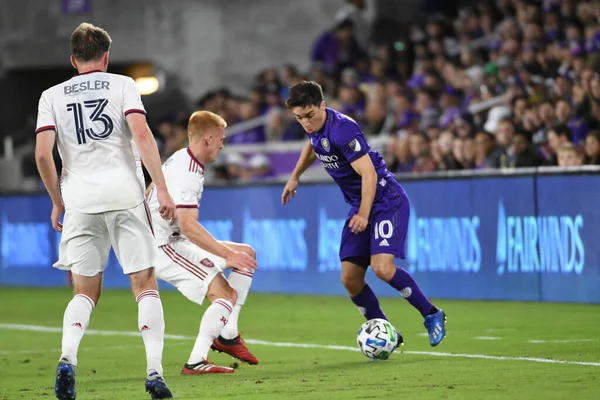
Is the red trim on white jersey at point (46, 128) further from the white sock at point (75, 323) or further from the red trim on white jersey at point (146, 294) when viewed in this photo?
the red trim on white jersey at point (146, 294)

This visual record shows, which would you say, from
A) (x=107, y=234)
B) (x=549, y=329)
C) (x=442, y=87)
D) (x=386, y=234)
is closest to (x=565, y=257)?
(x=549, y=329)

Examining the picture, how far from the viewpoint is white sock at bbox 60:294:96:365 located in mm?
7547

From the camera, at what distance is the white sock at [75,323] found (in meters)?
7.55

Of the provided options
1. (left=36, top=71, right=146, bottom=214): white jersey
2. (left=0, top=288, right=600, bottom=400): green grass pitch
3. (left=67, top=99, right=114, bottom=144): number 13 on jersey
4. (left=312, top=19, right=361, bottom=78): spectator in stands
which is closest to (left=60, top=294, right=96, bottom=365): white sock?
(left=0, top=288, right=600, bottom=400): green grass pitch

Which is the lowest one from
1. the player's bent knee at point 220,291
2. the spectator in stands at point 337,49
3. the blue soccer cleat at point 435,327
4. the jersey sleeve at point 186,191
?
the blue soccer cleat at point 435,327

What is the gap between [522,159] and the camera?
15742 mm

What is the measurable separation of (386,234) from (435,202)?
242 inches

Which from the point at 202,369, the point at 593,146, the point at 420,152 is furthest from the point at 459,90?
the point at 202,369

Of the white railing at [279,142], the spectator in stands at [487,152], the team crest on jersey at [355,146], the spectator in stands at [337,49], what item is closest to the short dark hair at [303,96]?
the team crest on jersey at [355,146]

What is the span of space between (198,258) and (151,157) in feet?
7.32

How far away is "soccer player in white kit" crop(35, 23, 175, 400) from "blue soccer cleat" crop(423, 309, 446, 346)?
2.96 metres

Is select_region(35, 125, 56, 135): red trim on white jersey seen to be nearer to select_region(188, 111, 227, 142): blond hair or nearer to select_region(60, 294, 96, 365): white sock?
select_region(60, 294, 96, 365): white sock

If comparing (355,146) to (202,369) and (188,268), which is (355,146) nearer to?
(188,268)

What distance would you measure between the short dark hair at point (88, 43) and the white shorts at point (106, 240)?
97 centimetres
